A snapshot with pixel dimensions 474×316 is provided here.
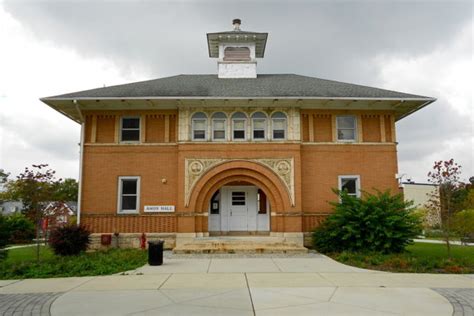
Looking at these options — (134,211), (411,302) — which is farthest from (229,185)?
(411,302)

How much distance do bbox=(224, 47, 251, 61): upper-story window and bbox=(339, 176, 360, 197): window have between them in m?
9.25

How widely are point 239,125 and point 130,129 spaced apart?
17.1 ft

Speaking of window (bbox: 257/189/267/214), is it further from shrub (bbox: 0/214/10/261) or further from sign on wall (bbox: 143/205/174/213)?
shrub (bbox: 0/214/10/261)

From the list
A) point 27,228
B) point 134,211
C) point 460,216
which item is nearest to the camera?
point 460,216

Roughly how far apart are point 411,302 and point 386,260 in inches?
212

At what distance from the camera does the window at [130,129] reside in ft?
59.6

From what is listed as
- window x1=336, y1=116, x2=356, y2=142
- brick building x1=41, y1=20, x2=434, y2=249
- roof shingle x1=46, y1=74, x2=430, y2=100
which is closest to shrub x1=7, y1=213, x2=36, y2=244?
brick building x1=41, y1=20, x2=434, y2=249

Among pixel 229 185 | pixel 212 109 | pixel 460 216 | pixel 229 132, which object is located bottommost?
pixel 460 216

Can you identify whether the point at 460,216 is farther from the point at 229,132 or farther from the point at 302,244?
the point at 229,132

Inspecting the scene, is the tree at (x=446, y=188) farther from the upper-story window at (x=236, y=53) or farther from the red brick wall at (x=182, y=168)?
the upper-story window at (x=236, y=53)

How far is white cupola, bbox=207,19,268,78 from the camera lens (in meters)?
22.0

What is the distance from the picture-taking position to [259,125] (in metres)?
18.0

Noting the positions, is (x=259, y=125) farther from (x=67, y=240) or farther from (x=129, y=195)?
(x=67, y=240)

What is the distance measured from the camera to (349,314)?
6516 millimetres
